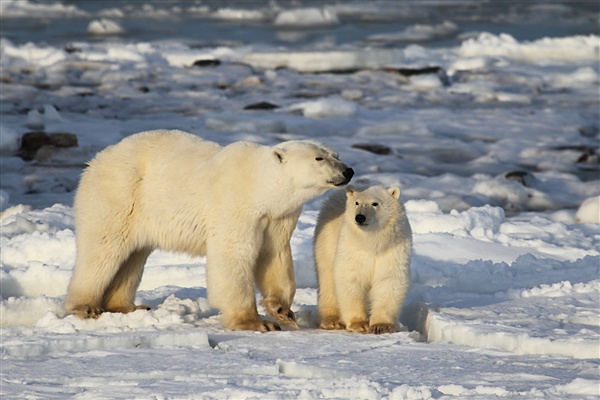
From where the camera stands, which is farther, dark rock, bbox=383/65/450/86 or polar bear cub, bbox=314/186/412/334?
dark rock, bbox=383/65/450/86

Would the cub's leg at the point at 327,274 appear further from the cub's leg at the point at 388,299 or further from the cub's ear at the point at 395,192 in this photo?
the cub's ear at the point at 395,192

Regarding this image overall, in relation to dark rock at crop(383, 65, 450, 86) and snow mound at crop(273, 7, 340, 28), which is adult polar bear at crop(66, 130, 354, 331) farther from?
snow mound at crop(273, 7, 340, 28)

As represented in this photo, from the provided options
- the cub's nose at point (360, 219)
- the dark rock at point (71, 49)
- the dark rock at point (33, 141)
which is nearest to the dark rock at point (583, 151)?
the dark rock at point (33, 141)

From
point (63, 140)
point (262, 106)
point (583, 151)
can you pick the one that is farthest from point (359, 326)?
point (262, 106)

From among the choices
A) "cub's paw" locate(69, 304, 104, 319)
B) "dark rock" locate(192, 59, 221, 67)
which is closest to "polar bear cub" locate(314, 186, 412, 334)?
"cub's paw" locate(69, 304, 104, 319)

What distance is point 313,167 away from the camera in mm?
4844

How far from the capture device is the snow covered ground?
4156mm

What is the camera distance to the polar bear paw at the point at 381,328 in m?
4.90

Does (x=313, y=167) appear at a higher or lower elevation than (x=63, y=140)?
higher

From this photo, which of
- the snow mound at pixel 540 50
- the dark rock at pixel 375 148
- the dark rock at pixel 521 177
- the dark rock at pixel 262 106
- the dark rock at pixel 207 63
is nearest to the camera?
the dark rock at pixel 521 177

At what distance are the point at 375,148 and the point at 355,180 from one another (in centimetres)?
173

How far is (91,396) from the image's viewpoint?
12.1 feet

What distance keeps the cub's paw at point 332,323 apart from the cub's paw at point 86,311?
118 centimetres

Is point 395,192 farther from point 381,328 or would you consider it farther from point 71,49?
point 71,49
